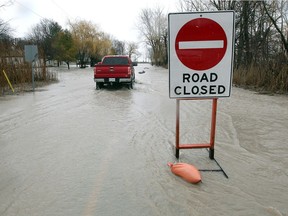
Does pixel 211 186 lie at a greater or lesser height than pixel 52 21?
lesser

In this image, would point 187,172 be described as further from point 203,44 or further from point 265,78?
point 265,78

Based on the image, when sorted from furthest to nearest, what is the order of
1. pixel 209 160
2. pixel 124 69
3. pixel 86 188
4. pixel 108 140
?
pixel 124 69, pixel 108 140, pixel 209 160, pixel 86 188

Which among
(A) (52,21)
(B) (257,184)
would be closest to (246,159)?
(B) (257,184)

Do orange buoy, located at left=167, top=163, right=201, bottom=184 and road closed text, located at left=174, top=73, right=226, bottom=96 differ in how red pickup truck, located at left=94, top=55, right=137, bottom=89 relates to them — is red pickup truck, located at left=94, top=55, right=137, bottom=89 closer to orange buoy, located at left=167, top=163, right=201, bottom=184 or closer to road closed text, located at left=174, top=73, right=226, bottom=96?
road closed text, located at left=174, top=73, right=226, bottom=96

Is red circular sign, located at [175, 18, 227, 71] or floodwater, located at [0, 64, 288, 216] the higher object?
red circular sign, located at [175, 18, 227, 71]

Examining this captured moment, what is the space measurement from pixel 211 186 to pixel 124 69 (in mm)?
11629

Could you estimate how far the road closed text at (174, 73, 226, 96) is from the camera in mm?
3617

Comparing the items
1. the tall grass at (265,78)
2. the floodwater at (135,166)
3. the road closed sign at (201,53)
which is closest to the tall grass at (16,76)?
the floodwater at (135,166)

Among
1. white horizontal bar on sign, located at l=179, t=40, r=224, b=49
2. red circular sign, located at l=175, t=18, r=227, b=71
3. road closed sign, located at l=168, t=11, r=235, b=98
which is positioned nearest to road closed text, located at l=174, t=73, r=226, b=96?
road closed sign, located at l=168, t=11, r=235, b=98

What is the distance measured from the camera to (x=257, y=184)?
3.31 metres

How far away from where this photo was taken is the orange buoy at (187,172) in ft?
10.9

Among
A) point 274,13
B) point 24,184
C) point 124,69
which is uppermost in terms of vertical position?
point 274,13

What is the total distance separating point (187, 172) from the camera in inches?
136

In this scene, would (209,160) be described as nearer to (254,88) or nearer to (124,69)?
(124,69)
